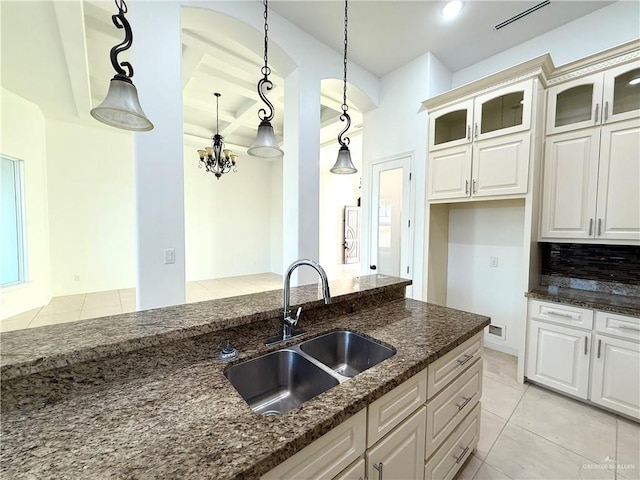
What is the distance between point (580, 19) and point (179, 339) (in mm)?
4217

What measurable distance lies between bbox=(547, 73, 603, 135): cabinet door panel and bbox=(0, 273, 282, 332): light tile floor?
5.30 m

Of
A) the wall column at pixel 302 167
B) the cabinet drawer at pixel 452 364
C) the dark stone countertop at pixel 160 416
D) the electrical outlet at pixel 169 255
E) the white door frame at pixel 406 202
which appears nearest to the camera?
the dark stone countertop at pixel 160 416

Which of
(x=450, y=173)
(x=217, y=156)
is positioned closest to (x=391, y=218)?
(x=450, y=173)

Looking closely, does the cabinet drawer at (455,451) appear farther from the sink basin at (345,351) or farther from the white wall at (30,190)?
the white wall at (30,190)

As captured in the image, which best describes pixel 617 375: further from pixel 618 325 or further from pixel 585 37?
pixel 585 37

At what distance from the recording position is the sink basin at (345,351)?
4.41 ft

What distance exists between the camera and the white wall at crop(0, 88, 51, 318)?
3.85 metres

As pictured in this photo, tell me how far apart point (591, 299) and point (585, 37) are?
245 cm

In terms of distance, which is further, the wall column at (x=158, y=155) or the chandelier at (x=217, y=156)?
the chandelier at (x=217, y=156)

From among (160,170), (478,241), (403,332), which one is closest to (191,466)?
(403,332)

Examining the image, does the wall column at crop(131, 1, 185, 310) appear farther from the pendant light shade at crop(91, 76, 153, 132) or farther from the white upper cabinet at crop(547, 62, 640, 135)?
the white upper cabinet at crop(547, 62, 640, 135)

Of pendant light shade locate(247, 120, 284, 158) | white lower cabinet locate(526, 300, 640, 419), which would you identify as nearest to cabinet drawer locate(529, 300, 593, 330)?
white lower cabinet locate(526, 300, 640, 419)

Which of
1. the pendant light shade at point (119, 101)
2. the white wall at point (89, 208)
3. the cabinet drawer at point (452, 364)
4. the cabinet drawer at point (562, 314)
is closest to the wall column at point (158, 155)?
the pendant light shade at point (119, 101)

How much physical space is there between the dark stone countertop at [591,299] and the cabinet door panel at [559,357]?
24 cm
